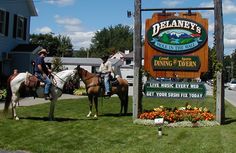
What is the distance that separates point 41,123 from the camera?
1447cm

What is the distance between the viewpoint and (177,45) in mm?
15805

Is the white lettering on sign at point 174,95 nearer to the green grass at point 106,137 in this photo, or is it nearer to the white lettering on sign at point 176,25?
the green grass at point 106,137

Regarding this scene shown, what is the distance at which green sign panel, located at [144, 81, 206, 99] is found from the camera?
51.0 feet

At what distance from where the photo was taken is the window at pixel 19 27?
3263cm

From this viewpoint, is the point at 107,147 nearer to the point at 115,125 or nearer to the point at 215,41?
the point at 115,125

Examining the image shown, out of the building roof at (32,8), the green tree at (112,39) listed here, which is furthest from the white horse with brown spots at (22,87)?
the green tree at (112,39)

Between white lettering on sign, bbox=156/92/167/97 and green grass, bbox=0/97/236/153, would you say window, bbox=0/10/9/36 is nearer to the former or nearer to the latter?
green grass, bbox=0/97/236/153

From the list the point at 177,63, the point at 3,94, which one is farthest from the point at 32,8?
the point at 177,63

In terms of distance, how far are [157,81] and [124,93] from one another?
2742mm

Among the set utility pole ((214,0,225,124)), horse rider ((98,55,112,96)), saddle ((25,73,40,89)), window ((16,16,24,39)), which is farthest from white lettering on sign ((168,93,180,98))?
window ((16,16,24,39))

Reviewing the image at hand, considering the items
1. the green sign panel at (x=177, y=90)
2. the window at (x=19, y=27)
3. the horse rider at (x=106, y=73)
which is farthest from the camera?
the window at (x=19, y=27)

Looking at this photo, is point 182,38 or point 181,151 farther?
point 182,38

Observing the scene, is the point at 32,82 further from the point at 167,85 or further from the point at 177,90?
the point at 177,90

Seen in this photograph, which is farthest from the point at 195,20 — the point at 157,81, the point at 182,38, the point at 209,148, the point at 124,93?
the point at 209,148
